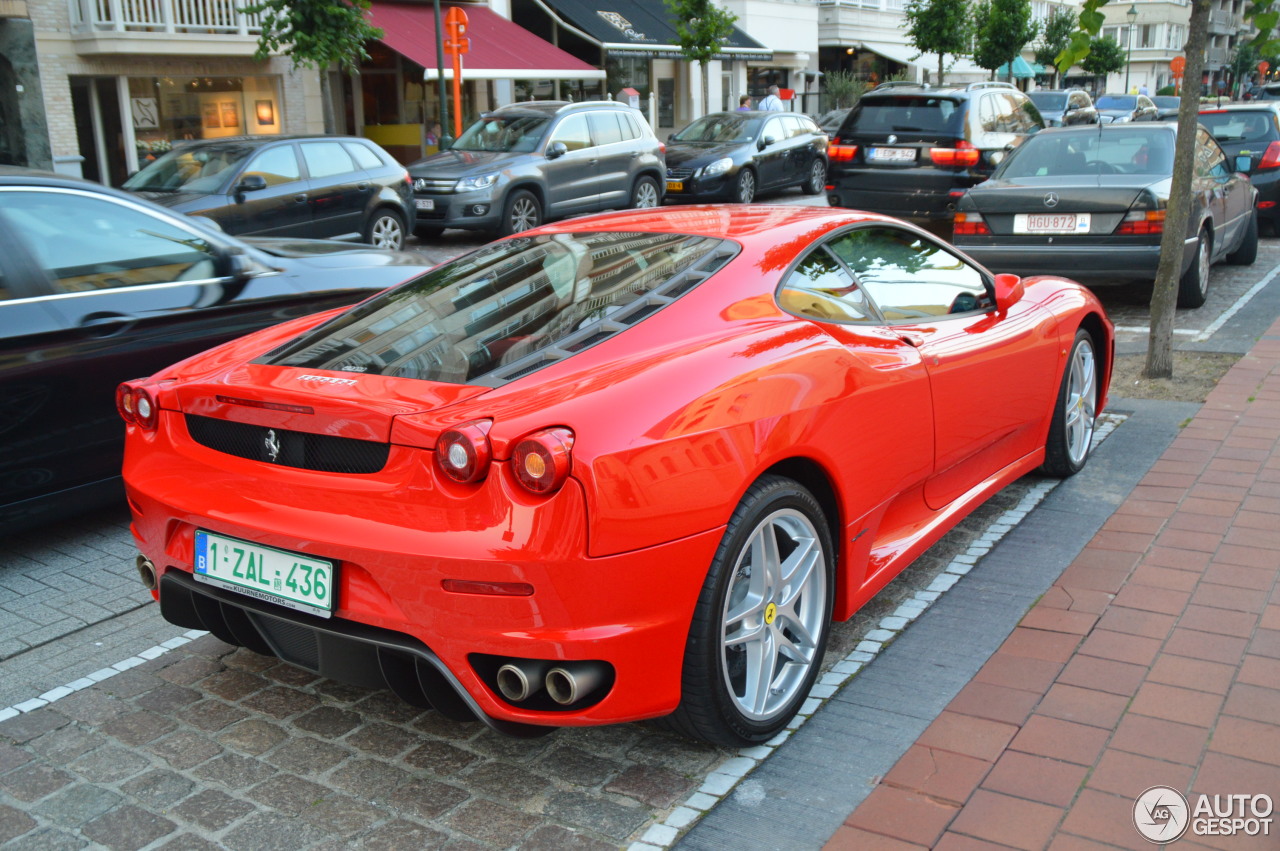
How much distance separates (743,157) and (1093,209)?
9.71 m

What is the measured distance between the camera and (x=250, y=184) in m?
10.9

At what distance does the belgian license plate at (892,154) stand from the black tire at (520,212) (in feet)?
13.9

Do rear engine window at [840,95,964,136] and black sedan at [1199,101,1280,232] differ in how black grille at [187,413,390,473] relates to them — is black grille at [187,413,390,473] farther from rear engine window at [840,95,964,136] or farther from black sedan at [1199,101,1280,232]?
black sedan at [1199,101,1280,232]

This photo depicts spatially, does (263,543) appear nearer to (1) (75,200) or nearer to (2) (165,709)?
(2) (165,709)

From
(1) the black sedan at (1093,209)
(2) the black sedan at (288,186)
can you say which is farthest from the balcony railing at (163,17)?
(1) the black sedan at (1093,209)

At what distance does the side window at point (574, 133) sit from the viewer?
49.8ft

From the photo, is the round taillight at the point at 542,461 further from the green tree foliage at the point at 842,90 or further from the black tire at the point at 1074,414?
the green tree foliage at the point at 842,90

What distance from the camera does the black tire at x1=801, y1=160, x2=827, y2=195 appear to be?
19523mm

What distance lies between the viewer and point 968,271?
4477 mm

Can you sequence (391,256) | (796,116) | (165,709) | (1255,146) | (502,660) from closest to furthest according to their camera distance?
1. (502,660)
2. (165,709)
3. (391,256)
4. (1255,146)
5. (796,116)

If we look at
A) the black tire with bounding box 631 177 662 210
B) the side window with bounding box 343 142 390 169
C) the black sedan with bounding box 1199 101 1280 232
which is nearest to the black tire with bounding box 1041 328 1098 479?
the side window with bounding box 343 142 390 169

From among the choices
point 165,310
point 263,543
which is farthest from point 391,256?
point 263,543

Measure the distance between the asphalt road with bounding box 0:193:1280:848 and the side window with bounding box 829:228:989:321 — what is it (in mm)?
A: 1028

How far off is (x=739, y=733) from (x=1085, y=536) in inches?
86.6
